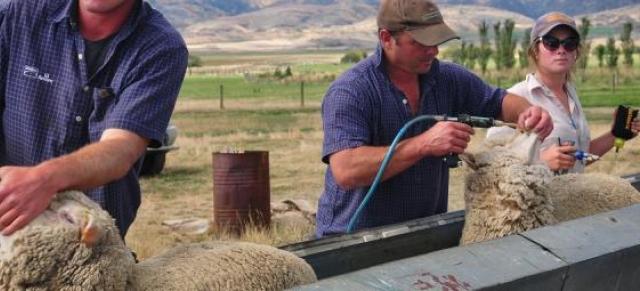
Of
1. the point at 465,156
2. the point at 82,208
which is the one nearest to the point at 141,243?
the point at 465,156

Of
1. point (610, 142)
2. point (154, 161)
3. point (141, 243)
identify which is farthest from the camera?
point (154, 161)

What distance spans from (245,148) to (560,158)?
55.2 ft

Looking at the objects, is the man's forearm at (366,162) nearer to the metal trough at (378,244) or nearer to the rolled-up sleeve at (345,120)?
the rolled-up sleeve at (345,120)

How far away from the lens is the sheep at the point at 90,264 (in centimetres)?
235

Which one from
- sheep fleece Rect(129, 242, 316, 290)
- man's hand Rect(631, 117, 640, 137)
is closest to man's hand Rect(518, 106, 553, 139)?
man's hand Rect(631, 117, 640, 137)

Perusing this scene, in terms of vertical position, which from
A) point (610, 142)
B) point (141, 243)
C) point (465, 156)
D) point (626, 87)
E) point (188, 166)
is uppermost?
point (465, 156)

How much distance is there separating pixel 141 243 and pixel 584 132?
17.1 ft

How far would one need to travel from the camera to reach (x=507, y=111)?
4.68m

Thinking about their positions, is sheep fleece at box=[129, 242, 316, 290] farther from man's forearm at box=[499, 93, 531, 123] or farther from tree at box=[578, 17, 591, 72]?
tree at box=[578, 17, 591, 72]

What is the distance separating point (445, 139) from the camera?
3711 millimetres

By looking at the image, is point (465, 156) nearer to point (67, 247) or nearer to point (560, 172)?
point (560, 172)

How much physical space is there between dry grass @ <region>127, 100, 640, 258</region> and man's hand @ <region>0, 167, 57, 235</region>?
6.01 m

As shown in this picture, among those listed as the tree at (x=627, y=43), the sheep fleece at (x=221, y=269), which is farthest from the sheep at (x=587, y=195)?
the tree at (x=627, y=43)

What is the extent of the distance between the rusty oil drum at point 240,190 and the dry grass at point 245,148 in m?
0.20
